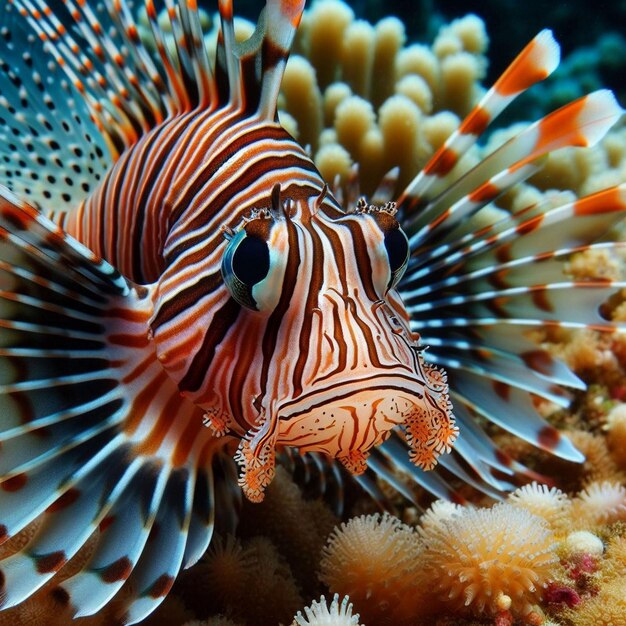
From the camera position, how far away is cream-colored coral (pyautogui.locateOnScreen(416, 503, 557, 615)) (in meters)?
1.91

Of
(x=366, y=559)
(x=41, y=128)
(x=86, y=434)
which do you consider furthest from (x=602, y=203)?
(x=41, y=128)

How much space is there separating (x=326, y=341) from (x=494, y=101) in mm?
1321

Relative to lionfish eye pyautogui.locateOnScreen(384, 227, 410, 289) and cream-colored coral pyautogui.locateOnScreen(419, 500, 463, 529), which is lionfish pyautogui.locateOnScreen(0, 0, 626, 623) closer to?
lionfish eye pyautogui.locateOnScreen(384, 227, 410, 289)

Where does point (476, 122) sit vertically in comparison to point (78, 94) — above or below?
below

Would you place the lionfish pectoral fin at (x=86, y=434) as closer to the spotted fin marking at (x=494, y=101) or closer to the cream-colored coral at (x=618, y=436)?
the spotted fin marking at (x=494, y=101)

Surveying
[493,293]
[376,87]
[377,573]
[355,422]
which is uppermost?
[376,87]

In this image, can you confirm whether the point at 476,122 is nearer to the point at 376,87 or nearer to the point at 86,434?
the point at 86,434

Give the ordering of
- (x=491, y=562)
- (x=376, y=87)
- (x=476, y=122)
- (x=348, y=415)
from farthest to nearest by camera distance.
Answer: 1. (x=376, y=87)
2. (x=476, y=122)
3. (x=491, y=562)
4. (x=348, y=415)

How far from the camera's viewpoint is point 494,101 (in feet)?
8.09

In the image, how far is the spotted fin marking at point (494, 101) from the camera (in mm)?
2271

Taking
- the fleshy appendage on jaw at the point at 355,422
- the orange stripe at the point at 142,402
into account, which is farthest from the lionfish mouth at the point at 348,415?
the orange stripe at the point at 142,402

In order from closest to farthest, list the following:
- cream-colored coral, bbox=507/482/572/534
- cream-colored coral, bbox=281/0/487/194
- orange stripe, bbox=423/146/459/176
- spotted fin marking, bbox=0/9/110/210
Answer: cream-colored coral, bbox=507/482/572/534
orange stripe, bbox=423/146/459/176
spotted fin marking, bbox=0/9/110/210
cream-colored coral, bbox=281/0/487/194

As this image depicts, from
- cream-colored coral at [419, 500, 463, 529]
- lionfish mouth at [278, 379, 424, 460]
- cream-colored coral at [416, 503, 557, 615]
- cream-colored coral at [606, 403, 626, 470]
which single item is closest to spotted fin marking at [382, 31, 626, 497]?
cream-colored coral at [419, 500, 463, 529]

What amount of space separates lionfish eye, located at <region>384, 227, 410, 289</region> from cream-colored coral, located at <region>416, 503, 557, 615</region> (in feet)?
2.55
